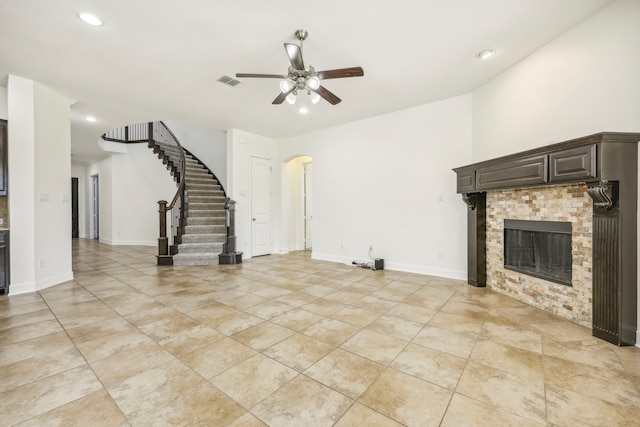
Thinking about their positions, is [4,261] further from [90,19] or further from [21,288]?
[90,19]

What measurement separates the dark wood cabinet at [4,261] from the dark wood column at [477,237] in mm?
6514

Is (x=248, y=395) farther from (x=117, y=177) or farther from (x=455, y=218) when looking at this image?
(x=117, y=177)

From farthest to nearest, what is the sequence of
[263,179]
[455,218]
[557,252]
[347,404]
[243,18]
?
1. [263,179]
2. [455,218]
3. [557,252]
4. [243,18]
5. [347,404]

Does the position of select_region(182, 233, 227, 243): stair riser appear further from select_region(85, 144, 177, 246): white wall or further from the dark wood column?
the dark wood column

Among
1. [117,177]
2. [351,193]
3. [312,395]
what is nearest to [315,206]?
[351,193]

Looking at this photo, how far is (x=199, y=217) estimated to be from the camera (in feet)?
21.6

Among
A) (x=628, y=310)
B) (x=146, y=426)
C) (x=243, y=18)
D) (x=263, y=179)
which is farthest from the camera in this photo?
(x=263, y=179)

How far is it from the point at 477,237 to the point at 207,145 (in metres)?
8.06

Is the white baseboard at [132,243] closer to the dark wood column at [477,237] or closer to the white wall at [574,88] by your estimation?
the dark wood column at [477,237]

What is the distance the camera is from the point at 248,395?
168 centimetres

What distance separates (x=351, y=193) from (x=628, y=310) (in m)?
4.18

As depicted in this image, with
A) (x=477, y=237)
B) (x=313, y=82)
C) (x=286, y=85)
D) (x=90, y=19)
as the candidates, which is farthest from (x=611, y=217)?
(x=90, y=19)

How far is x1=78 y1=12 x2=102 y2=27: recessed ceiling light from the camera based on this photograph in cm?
251

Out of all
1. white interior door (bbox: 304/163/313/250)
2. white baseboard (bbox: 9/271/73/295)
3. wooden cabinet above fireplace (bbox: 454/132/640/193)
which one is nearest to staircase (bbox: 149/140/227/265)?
white baseboard (bbox: 9/271/73/295)
